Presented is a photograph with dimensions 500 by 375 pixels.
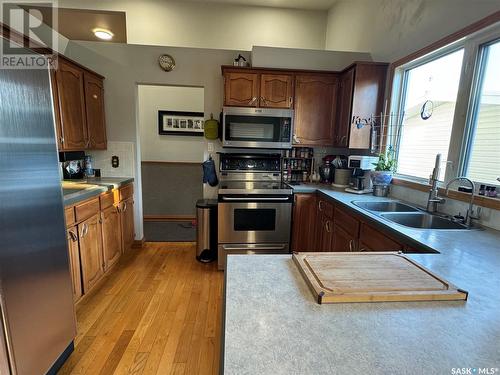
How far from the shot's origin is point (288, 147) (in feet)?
9.53

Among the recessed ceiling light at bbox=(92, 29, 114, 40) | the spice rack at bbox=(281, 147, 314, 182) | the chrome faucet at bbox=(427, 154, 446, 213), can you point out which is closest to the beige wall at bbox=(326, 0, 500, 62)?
the chrome faucet at bbox=(427, 154, 446, 213)

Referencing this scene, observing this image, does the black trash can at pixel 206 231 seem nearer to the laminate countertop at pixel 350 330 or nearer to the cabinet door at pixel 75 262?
the cabinet door at pixel 75 262

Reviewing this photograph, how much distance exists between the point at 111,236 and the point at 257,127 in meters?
1.88

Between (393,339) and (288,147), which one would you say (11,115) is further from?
(288,147)

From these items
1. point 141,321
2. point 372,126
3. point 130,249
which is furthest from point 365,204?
point 130,249

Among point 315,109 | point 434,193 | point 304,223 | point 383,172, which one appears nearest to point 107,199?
point 304,223

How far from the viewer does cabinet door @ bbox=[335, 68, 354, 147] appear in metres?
2.65

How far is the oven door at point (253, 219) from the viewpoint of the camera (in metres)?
2.70

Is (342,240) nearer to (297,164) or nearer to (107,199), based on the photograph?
(297,164)

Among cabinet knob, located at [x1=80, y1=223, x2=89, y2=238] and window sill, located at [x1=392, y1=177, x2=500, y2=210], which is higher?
window sill, located at [x1=392, y1=177, x2=500, y2=210]

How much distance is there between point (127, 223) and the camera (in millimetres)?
2982

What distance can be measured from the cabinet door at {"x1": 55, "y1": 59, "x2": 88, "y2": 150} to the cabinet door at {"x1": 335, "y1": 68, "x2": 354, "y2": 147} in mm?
2663

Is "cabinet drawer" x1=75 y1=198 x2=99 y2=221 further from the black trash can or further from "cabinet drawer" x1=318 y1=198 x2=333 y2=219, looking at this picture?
"cabinet drawer" x1=318 y1=198 x2=333 y2=219

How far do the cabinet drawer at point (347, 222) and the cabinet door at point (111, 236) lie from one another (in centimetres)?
213
